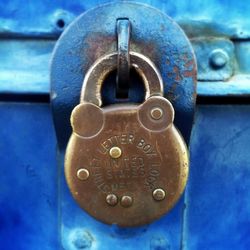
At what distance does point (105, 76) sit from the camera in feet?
2.51

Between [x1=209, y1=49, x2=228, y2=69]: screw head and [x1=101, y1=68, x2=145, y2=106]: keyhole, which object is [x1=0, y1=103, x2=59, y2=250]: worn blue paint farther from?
[x1=209, y1=49, x2=228, y2=69]: screw head

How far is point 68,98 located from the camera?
795mm

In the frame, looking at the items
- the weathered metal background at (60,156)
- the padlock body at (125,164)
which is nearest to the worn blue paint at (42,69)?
the weathered metal background at (60,156)

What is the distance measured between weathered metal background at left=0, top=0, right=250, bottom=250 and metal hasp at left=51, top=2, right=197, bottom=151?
41 millimetres

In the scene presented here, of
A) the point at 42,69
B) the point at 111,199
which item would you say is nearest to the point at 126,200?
the point at 111,199

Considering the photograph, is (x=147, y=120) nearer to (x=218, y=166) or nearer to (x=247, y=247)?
(x=218, y=166)

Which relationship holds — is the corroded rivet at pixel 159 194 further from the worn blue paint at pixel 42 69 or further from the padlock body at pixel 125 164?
the worn blue paint at pixel 42 69

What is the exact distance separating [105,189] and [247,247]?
31 centimetres

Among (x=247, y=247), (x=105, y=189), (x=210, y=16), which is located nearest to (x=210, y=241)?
(x=247, y=247)

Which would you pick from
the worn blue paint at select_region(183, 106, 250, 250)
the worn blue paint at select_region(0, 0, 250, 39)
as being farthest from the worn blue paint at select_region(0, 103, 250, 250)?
the worn blue paint at select_region(0, 0, 250, 39)

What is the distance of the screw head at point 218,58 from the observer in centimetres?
82

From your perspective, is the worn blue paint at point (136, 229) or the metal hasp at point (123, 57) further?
the worn blue paint at point (136, 229)

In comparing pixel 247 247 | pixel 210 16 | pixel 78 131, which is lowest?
pixel 247 247

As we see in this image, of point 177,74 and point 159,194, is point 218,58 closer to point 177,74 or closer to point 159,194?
point 177,74
